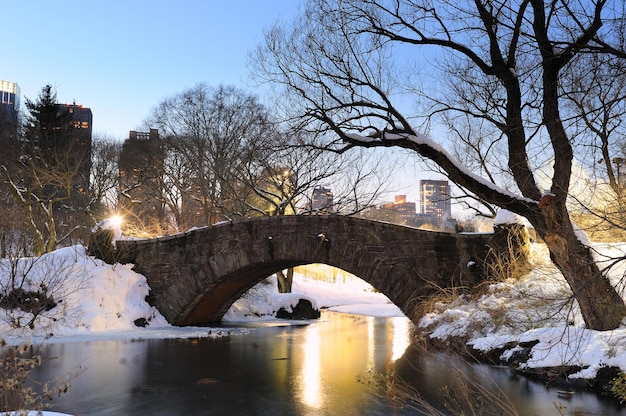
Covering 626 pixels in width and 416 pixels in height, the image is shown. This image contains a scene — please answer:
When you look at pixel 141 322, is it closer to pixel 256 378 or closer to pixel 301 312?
pixel 256 378

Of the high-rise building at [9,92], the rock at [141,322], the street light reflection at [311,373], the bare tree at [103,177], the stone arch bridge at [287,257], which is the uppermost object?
the high-rise building at [9,92]

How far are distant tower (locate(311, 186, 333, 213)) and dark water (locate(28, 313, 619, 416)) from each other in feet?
28.4

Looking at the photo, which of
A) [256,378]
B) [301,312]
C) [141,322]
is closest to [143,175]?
[301,312]

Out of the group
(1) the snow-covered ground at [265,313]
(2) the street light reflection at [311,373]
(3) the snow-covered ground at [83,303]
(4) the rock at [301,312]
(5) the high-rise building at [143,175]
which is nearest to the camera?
(2) the street light reflection at [311,373]

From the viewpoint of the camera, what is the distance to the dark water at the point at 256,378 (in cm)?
716

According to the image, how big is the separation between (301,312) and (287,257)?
320 inches

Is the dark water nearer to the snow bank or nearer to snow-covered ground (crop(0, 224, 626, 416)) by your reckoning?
the snow bank

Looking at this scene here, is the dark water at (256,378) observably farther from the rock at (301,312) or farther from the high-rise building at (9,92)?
the high-rise building at (9,92)

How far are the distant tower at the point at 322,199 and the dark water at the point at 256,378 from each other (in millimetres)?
8646

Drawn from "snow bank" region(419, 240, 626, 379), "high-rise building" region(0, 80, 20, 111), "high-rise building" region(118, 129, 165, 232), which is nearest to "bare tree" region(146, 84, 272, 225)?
"high-rise building" region(118, 129, 165, 232)

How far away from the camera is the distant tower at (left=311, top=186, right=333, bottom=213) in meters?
22.4

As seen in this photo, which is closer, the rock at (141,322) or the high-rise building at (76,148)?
the rock at (141,322)

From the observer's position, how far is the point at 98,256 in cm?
1664

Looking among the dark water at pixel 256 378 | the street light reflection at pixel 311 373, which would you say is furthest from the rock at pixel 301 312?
the dark water at pixel 256 378
